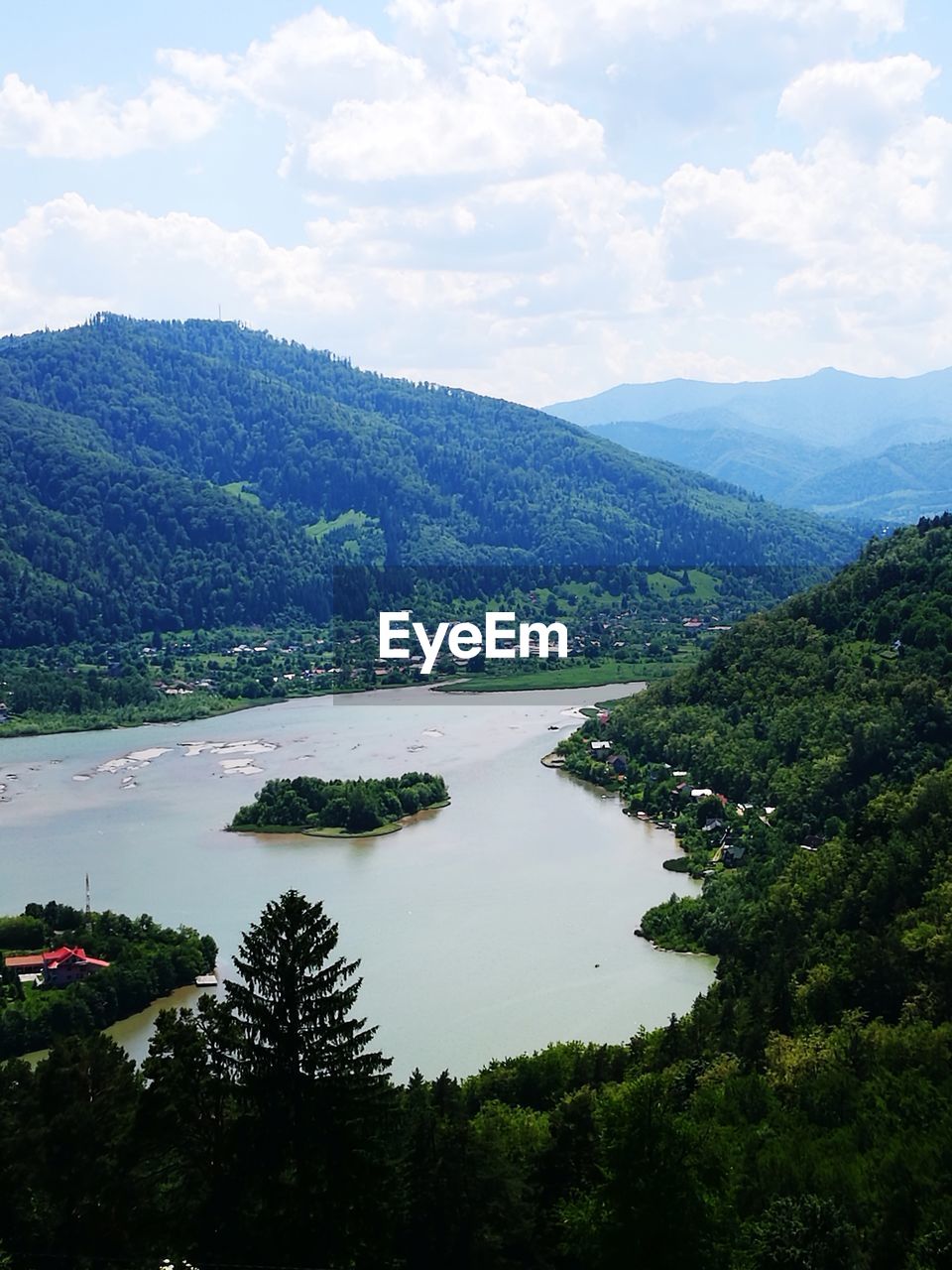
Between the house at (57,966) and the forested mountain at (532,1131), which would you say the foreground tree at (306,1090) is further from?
the house at (57,966)

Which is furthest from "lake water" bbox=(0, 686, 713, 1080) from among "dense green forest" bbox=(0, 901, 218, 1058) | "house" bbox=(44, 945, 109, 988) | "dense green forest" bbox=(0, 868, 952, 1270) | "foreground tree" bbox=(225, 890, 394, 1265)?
"foreground tree" bbox=(225, 890, 394, 1265)

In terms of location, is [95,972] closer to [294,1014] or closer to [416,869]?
[416,869]

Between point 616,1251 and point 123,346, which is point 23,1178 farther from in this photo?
point 123,346

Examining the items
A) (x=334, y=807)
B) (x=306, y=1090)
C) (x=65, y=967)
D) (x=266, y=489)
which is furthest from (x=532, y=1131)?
(x=266, y=489)

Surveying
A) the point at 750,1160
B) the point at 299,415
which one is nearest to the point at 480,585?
the point at 299,415

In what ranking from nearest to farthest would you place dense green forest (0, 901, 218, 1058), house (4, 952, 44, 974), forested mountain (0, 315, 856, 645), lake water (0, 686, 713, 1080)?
dense green forest (0, 901, 218, 1058)
lake water (0, 686, 713, 1080)
house (4, 952, 44, 974)
forested mountain (0, 315, 856, 645)

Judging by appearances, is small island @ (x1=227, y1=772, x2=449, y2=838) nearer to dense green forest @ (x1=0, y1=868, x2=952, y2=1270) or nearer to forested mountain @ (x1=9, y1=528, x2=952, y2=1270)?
forested mountain @ (x1=9, y1=528, x2=952, y2=1270)
